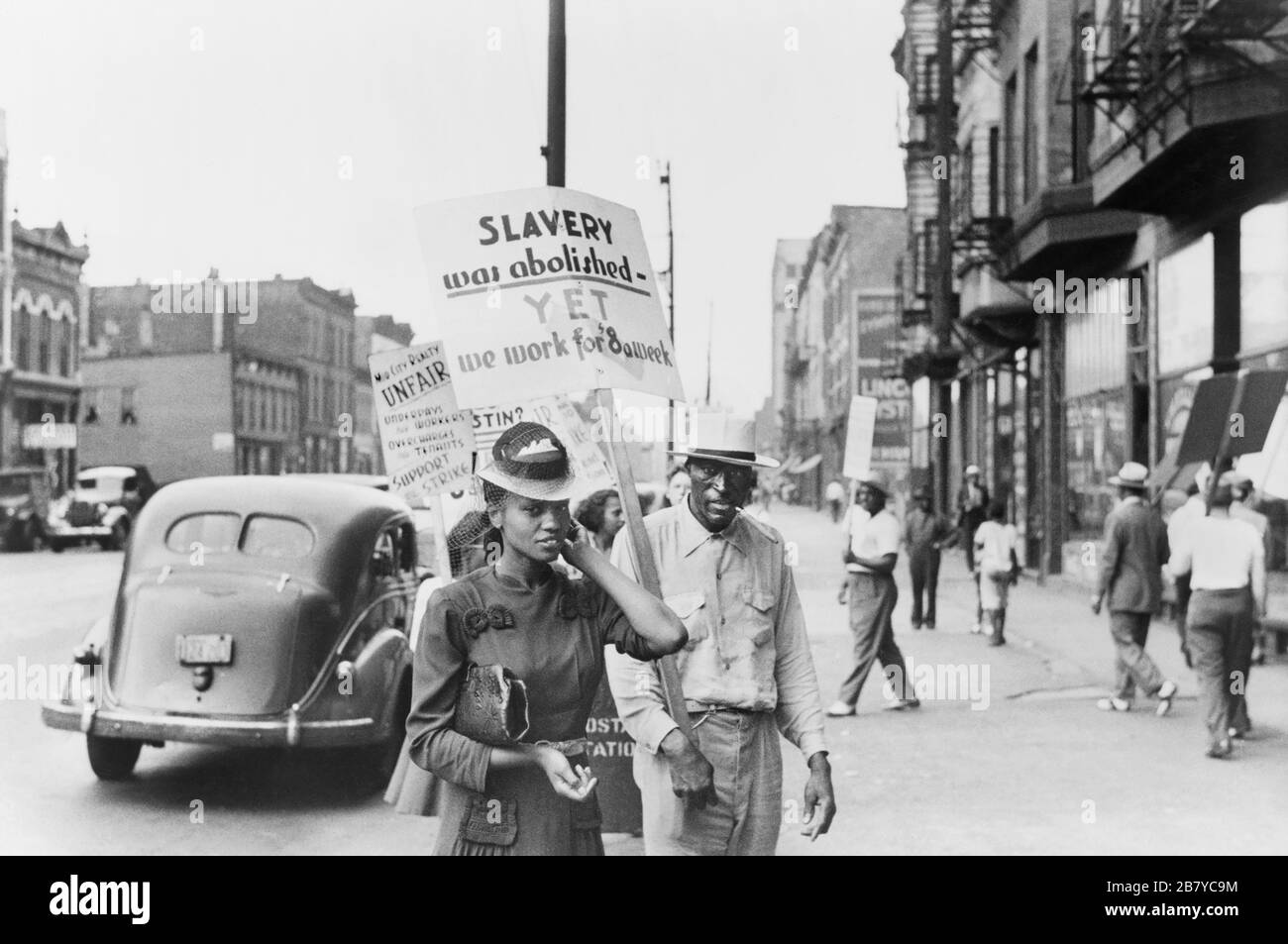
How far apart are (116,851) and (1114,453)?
51.8 feet

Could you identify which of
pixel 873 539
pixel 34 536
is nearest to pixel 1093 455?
pixel 873 539

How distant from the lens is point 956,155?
2939cm

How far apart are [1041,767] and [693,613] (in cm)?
537

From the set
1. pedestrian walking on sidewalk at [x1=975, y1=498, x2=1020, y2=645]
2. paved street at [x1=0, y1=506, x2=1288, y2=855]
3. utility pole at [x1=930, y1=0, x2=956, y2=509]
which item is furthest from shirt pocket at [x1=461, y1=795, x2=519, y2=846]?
utility pole at [x1=930, y1=0, x2=956, y2=509]

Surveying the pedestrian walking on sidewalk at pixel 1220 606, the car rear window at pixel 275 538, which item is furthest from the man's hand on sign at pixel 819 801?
the pedestrian walking on sidewalk at pixel 1220 606

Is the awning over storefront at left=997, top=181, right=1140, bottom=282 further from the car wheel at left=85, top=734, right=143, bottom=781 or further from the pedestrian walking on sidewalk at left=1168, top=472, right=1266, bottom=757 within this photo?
the car wheel at left=85, top=734, right=143, bottom=781

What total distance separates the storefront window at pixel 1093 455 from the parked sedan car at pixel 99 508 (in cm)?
1814

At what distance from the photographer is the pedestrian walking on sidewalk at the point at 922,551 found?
17188 millimetres

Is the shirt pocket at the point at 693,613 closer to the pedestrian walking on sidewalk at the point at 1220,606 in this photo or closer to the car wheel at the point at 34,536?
the pedestrian walking on sidewalk at the point at 1220,606

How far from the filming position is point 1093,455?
835 inches

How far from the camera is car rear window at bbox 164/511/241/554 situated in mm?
8758

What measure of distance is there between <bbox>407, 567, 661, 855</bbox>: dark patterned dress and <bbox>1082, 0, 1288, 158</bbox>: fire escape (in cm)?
1133

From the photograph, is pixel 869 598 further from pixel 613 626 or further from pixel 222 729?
pixel 613 626

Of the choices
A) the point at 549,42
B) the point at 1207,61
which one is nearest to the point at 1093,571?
the point at 1207,61
